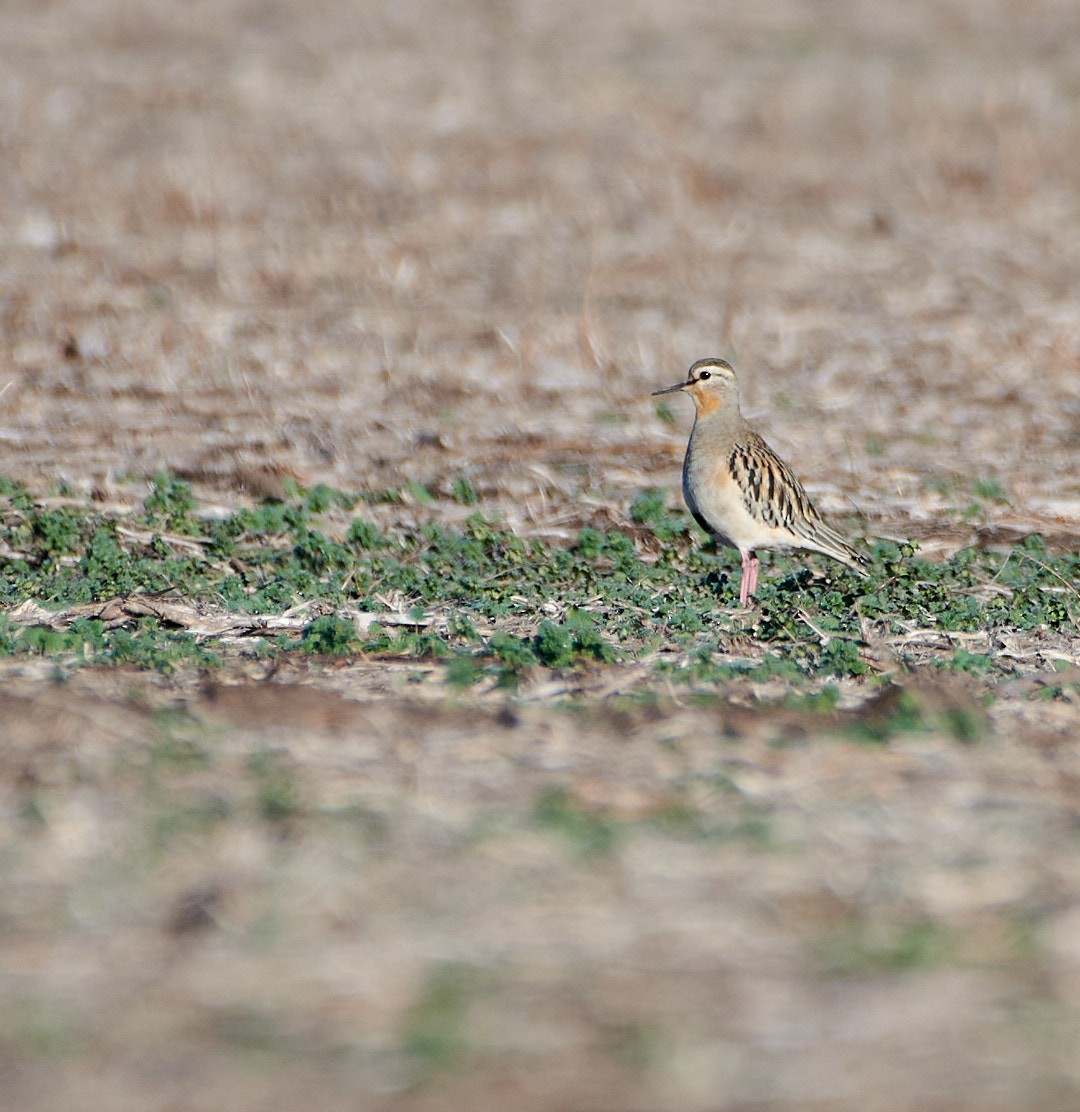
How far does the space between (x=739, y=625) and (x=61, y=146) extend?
11921mm

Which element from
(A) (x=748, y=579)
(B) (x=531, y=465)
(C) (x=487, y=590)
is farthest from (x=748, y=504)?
(B) (x=531, y=465)

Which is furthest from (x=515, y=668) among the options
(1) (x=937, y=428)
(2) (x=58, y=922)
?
(1) (x=937, y=428)

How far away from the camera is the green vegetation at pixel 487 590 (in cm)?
761

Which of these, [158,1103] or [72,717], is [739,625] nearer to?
[72,717]

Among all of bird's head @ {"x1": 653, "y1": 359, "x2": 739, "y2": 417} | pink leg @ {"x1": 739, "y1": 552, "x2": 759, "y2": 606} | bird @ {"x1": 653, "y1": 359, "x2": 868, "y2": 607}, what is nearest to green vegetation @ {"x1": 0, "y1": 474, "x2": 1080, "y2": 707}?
pink leg @ {"x1": 739, "y1": 552, "x2": 759, "y2": 606}

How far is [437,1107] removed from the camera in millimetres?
4090

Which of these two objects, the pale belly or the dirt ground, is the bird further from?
the dirt ground

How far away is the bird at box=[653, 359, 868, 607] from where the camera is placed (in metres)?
9.27

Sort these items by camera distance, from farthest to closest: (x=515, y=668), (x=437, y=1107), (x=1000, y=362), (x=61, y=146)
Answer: (x=61, y=146) < (x=1000, y=362) < (x=515, y=668) < (x=437, y=1107)

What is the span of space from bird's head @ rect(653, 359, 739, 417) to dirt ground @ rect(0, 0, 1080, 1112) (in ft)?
3.85

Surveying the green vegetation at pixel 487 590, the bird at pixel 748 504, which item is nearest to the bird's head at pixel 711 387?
the bird at pixel 748 504

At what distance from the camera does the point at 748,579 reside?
9219mm

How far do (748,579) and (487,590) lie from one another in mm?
1325

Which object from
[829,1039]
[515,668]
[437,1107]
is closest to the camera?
[437,1107]
